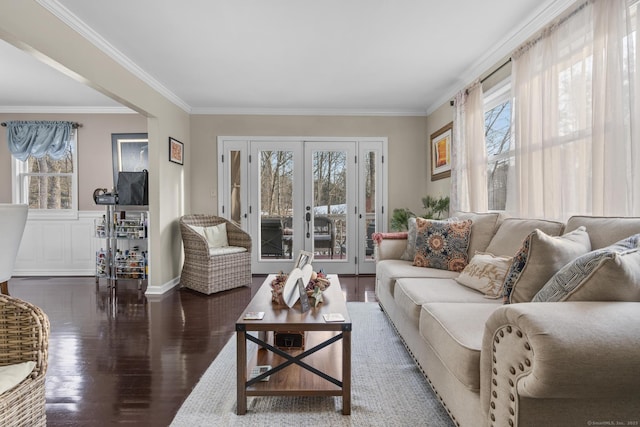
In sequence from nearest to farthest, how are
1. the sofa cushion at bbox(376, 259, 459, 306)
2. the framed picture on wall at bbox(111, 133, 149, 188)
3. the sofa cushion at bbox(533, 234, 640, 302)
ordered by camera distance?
the sofa cushion at bbox(533, 234, 640, 302) → the sofa cushion at bbox(376, 259, 459, 306) → the framed picture on wall at bbox(111, 133, 149, 188)

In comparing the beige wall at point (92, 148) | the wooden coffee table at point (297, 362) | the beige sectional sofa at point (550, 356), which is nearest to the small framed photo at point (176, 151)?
the beige wall at point (92, 148)

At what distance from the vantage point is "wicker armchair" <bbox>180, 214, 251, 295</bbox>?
13.2 ft

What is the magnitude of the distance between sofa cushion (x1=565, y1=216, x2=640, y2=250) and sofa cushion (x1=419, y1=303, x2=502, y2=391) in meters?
0.58

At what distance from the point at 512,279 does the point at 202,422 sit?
5.34 ft

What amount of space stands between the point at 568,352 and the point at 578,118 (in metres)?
1.85

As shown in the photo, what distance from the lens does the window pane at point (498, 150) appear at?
323cm

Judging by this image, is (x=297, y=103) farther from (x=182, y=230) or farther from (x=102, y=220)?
(x=102, y=220)

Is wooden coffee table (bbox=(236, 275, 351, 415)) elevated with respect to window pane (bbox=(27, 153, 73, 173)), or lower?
lower

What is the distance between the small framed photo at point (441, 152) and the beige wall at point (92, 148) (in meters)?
4.16

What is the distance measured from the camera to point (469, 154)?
3588 mm

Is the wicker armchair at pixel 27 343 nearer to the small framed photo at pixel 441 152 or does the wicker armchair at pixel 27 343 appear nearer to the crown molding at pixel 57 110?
the small framed photo at pixel 441 152

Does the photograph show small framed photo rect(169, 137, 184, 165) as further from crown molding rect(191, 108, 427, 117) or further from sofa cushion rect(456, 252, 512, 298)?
sofa cushion rect(456, 252, 512, 298)

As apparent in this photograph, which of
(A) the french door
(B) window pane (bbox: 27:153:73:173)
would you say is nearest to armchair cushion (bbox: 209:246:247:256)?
(A) the french door

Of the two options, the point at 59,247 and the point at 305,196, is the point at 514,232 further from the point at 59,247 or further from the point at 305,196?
the point at 59,247
